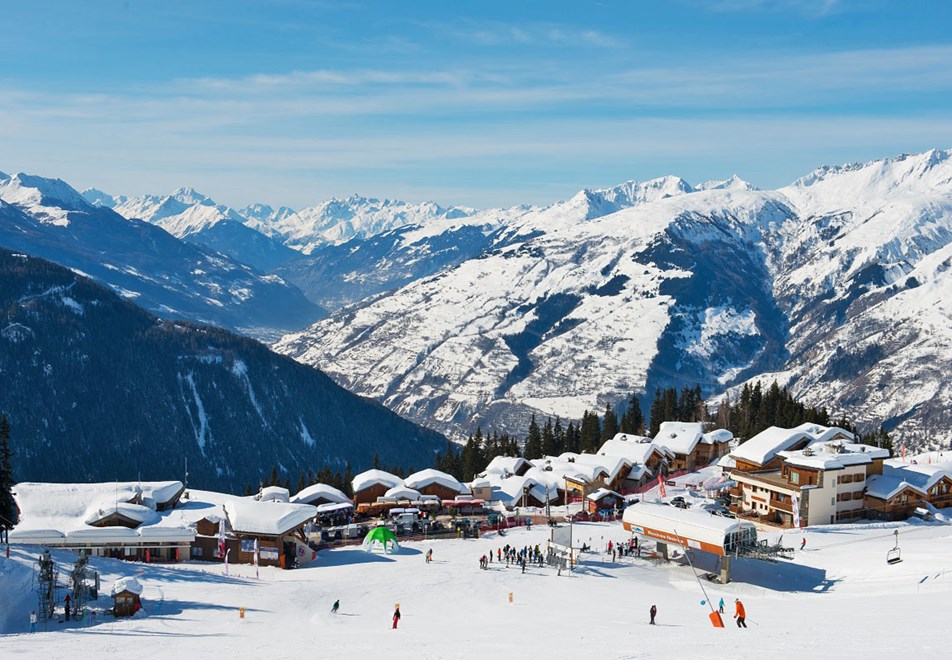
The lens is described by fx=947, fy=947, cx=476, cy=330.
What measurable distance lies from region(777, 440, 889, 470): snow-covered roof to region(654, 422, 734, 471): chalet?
27.6 m

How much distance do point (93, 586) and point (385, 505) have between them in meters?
42.4

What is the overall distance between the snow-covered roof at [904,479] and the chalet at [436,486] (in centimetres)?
4046

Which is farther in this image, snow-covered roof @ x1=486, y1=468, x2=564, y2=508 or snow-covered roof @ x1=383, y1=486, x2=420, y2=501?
snow-covered roof @ x1=486, y1=468, x2=564, y2=508

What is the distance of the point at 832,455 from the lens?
86.3 m

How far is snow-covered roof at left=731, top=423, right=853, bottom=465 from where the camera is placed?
95.6m

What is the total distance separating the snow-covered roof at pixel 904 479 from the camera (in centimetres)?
8544

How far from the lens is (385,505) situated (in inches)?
3708

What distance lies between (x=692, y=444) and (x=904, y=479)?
3544 cm

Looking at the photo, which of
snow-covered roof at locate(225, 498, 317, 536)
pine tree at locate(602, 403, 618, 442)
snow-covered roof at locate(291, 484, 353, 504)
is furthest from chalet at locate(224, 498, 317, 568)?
pine tree at locate(602, 403, 618, 442)

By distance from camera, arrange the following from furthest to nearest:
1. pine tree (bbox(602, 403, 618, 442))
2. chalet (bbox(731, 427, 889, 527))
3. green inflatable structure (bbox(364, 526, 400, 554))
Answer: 1. pine tree (bbox(602, 403, 618, 442))
2. chalet (bbox(731, 427, 889, 527))
3. green inflatable structure (bbox(364, 526, 400, 554))

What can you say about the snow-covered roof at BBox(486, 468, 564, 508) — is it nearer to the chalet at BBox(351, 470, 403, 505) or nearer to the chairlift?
the chalet at BBox(351, 470, 403, 505)

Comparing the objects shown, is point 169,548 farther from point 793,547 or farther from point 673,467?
point 673,467

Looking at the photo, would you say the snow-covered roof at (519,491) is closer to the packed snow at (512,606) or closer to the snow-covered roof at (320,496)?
the snow-covered roof at (320,496)

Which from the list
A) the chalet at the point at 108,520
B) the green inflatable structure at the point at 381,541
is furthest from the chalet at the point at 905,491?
the chalet at the point at 108,520
